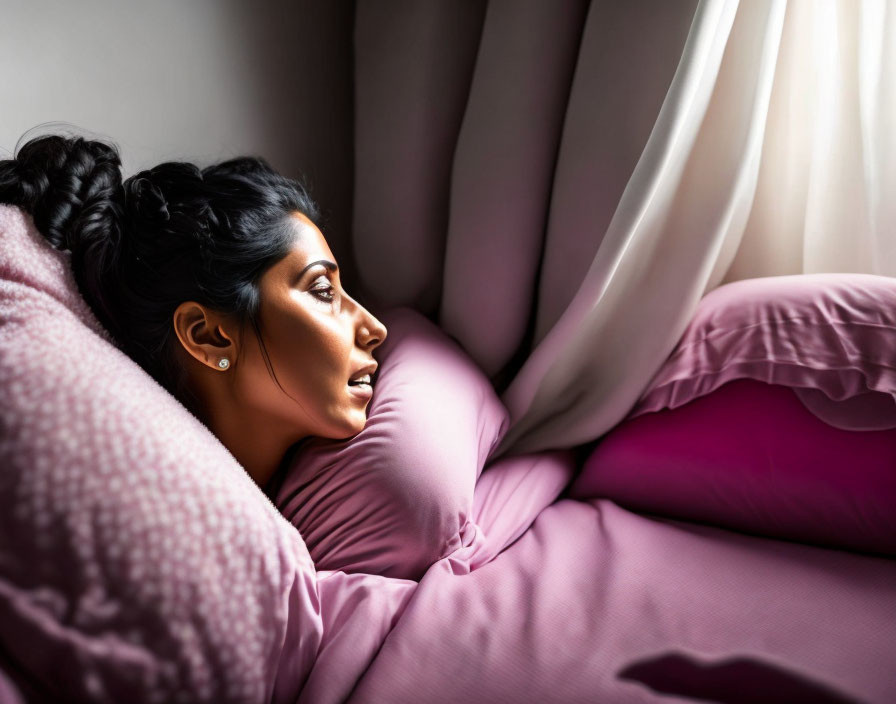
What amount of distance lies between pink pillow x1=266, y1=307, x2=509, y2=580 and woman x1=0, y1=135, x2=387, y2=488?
40mm

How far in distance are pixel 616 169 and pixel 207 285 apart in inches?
20.1

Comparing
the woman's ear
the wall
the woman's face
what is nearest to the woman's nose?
the woman's face

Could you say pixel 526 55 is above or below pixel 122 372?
above

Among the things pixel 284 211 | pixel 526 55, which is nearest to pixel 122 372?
pixel 284 211

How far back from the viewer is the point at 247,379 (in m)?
0.74

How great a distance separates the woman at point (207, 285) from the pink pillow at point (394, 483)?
0.04m

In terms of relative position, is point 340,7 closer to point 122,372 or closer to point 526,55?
point 526,55

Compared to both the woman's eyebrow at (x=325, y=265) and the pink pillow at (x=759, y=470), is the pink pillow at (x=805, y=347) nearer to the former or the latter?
the pink pillow at (x=759, y=470)

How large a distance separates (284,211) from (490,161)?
294 mm

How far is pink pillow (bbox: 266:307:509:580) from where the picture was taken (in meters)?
0.73

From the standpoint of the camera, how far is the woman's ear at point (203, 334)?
724mm

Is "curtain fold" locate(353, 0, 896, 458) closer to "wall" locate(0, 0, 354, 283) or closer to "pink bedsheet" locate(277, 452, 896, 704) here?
"wall" locate(0, 0, 354, 283)

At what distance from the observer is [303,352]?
73 centimetres

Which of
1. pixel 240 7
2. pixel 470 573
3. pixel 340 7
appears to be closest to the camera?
pixel 470 573
